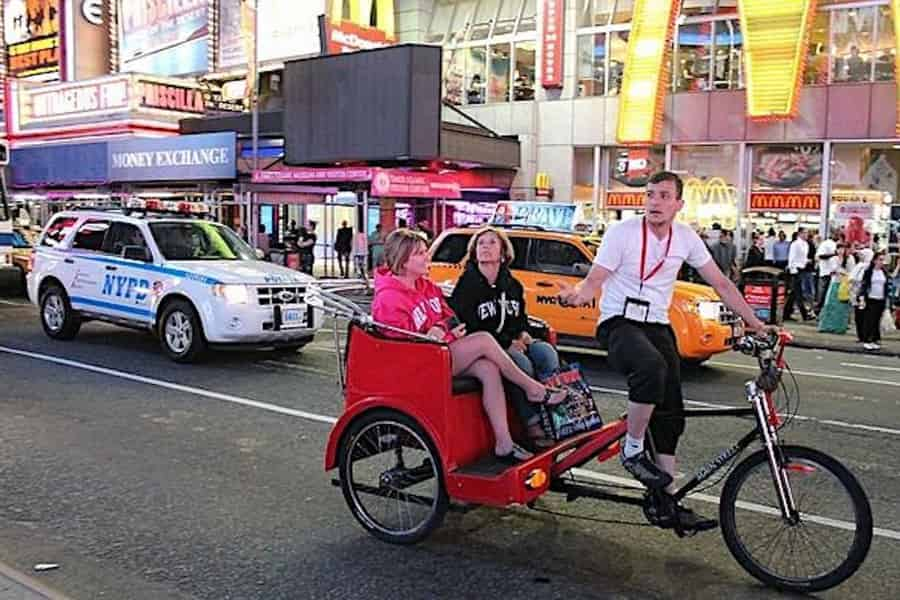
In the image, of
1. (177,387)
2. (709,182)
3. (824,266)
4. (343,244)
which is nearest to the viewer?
(177,387)

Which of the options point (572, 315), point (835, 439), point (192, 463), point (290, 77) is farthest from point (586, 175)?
point (192, 463)

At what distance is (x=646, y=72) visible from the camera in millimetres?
25547

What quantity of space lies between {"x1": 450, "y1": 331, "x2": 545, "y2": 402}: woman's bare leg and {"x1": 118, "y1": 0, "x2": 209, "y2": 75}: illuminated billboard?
3718 cm

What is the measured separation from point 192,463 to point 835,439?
16.9ft

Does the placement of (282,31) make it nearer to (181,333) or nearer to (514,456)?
(181,333)

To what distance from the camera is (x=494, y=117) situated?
97.7 ft

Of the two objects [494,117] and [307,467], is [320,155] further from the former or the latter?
[307,467]

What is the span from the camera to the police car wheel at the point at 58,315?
12820mm

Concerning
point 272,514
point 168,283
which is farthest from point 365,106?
point 272,514

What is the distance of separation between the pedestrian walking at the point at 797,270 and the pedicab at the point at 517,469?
1570 cm

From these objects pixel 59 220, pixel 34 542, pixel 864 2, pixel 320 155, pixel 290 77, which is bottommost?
pixel 34 542

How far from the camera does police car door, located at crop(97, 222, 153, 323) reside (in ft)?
38.5

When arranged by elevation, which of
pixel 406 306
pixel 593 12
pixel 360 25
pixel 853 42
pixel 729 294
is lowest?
pixel 406 306

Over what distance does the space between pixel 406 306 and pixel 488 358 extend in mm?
635
